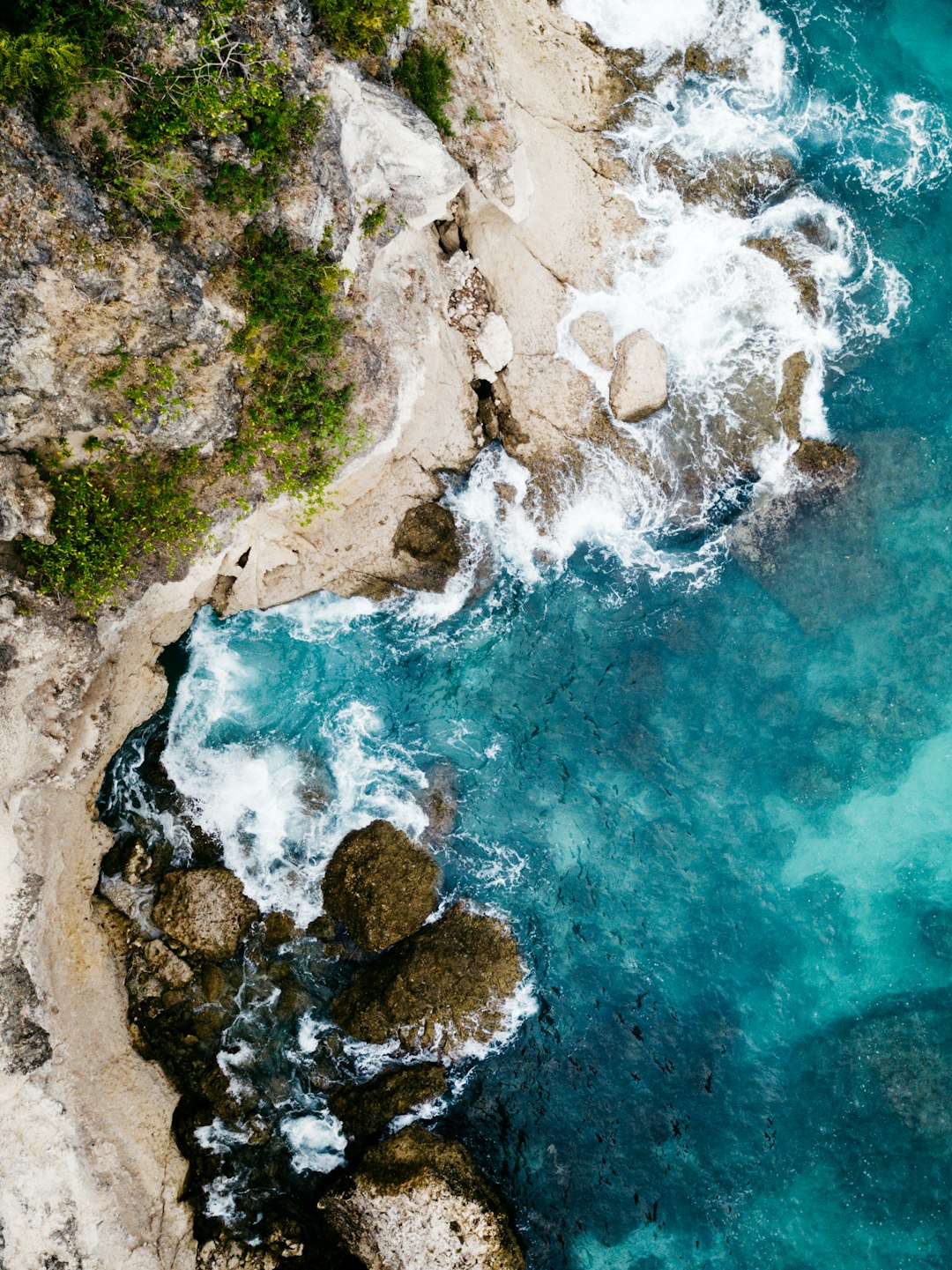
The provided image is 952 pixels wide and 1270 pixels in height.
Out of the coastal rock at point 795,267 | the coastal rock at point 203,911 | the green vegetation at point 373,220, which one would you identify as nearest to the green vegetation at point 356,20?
the green vegetation at point 373,220

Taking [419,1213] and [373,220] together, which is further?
[419,1213]

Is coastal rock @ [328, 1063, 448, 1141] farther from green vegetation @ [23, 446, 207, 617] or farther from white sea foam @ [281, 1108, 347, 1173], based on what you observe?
green vegetation @ [23, 446, 207, 617]

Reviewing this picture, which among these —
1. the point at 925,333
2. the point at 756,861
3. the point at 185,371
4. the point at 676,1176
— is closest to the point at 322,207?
the point at 185,371

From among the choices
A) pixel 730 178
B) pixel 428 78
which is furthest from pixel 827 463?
pixel 428 78

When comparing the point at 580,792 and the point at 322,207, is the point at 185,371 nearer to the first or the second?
the point at 322,207

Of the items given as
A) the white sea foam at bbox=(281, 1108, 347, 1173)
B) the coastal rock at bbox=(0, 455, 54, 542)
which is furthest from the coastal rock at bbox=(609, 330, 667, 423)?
the white sea foam at bbox=(281, 1108, 347, 1173)

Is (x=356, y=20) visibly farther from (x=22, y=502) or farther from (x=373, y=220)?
(x=22, y=502)
